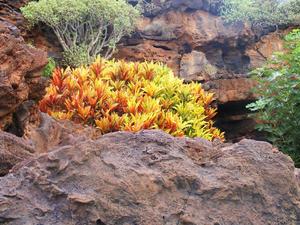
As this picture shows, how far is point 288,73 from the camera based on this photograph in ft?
17.8

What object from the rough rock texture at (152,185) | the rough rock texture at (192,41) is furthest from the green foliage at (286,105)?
the rough rock texture at (192,41)

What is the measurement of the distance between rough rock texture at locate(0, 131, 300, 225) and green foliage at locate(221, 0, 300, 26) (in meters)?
9.84

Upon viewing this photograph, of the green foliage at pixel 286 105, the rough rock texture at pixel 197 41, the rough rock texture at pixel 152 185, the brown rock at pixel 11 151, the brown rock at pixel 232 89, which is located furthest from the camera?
the rough rock texture at pixel 197 41

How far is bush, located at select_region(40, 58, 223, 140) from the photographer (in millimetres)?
4859

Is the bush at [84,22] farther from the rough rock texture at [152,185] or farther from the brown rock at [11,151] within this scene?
the rough rock texture at [152,185]

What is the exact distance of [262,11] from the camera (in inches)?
465

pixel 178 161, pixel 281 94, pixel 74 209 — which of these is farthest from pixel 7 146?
pixel 281 94

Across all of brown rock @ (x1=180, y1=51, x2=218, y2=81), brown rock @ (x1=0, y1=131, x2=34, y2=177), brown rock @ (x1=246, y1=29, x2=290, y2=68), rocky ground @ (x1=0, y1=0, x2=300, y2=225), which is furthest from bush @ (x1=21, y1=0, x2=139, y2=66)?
brown rock @ (x1=0, y1=131, x2=34, y2=177)

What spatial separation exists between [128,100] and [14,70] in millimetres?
2227

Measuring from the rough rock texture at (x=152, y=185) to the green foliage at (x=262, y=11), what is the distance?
984 centimetres


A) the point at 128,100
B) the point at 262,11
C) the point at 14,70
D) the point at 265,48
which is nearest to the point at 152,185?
the point at 14,70

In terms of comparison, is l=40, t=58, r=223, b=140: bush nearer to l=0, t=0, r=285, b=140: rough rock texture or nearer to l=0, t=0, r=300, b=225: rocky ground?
l=0, t=0, r=300, b=225: rocky ground

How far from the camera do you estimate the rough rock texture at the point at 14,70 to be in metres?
2.94

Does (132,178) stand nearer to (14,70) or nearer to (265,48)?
(14,70)
